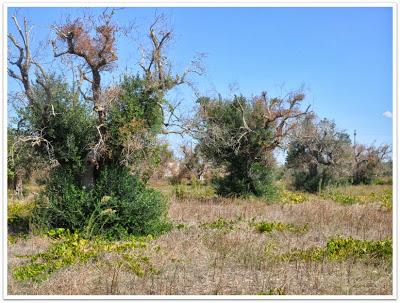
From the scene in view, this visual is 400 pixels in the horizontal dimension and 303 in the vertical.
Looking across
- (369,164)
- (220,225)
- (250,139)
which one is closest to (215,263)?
(220,225)

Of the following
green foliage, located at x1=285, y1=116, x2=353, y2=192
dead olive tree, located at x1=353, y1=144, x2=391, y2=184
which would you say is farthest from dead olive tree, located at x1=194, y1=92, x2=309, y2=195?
dead olive tree, located at x1=353, y1=144, x2=391, y2=184

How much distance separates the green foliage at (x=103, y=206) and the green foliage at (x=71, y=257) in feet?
3.03

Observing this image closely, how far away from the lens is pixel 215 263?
8195 millimetres

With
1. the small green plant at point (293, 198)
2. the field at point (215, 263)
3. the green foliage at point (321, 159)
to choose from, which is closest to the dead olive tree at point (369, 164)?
the green foliage at point (321, 159)

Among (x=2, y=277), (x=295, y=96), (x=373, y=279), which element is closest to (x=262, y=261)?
(x=373, y=279)

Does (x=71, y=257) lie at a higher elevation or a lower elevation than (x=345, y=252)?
higher

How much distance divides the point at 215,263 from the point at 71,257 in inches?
108

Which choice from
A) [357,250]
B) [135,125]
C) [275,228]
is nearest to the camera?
[357,250]

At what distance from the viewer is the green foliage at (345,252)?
8727 mm

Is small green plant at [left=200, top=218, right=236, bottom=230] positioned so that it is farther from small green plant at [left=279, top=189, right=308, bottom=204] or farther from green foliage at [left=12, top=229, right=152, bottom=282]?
small green plant at [left=279, top=189, right=308, bottom=204]

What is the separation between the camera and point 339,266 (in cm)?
831

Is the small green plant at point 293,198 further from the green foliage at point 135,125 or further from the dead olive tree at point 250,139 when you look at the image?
the green foliage at point 135,125

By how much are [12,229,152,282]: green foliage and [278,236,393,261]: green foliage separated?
2.91 m

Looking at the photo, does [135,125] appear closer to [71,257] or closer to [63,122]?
[63,122]
